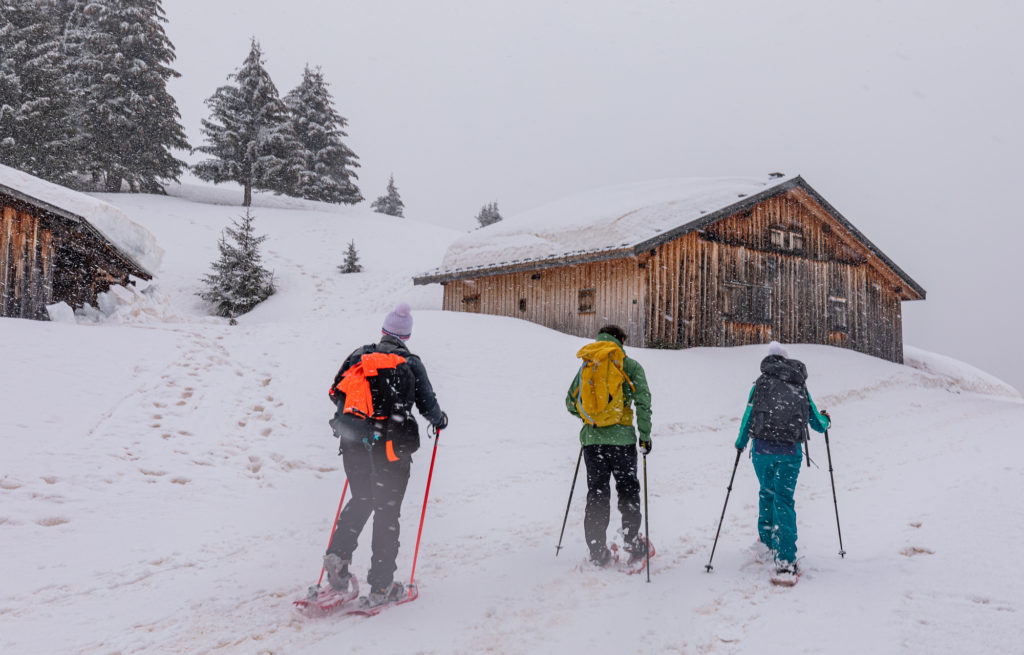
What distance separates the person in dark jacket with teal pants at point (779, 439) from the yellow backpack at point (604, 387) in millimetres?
1030

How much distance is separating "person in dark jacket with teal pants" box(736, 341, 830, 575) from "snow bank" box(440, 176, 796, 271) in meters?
10.5

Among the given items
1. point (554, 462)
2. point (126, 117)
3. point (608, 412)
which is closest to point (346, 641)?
point (608, 412)

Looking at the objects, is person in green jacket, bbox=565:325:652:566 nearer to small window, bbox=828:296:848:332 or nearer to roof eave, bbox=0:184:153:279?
roof eave, bbox=0:184:153:279

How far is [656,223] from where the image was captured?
16938 mm

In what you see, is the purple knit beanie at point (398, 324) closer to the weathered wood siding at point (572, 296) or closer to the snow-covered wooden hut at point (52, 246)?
the snow-covered wooden hut at point (52, 246)

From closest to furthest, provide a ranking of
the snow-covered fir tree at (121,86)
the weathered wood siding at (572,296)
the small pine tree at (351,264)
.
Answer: the weathered wood siding at (572,296) < the small pine tree at (351,264) < the snow-covered fir tree at (121,86)

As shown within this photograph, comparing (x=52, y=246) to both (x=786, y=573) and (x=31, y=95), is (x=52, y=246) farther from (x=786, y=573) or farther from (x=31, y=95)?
(x=31, y=95)

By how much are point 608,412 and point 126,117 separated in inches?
1439

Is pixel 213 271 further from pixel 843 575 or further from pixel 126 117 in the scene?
pixel 843 575

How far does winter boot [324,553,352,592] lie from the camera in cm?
389

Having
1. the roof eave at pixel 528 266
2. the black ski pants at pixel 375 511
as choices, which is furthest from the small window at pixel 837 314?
the black ski pants at pixel 375 511

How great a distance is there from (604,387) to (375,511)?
6.64 ft

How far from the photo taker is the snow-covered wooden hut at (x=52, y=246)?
11.8 m

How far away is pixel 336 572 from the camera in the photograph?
3.90m
